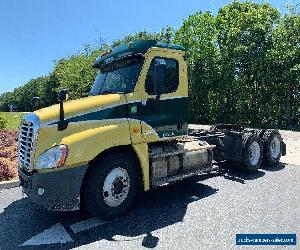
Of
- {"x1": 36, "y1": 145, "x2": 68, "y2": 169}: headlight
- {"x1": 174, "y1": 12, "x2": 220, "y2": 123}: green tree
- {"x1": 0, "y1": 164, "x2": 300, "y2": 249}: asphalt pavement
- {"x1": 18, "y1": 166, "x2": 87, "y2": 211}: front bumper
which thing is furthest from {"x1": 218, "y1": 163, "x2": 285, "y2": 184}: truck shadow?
{"x1": 174, "y1": 12, "x2": 220, "y2": 123}: green tree

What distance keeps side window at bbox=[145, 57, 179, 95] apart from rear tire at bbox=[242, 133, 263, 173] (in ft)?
11.4

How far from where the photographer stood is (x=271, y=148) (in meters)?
10.8

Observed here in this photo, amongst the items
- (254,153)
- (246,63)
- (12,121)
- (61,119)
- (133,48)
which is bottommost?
(12,121)

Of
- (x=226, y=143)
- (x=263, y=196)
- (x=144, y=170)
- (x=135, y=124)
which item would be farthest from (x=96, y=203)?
(x=226, y=143)

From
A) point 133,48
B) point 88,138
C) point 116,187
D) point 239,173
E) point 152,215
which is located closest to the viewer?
point 88,138

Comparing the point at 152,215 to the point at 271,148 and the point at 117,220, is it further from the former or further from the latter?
the point at 271,148

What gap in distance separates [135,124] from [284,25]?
22.6m

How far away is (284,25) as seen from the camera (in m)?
25.7

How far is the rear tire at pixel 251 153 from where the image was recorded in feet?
32.4

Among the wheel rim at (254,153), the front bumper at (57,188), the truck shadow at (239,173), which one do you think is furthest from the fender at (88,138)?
the wheel rim at (254,153)

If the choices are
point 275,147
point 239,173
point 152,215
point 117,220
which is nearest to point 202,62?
point 275,147

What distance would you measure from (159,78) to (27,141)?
9.21 ft

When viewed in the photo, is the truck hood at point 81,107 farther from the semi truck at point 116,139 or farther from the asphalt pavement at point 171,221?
the asphalt pavement at point 171,221

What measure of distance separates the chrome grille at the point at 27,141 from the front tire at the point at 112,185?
1084 mm
